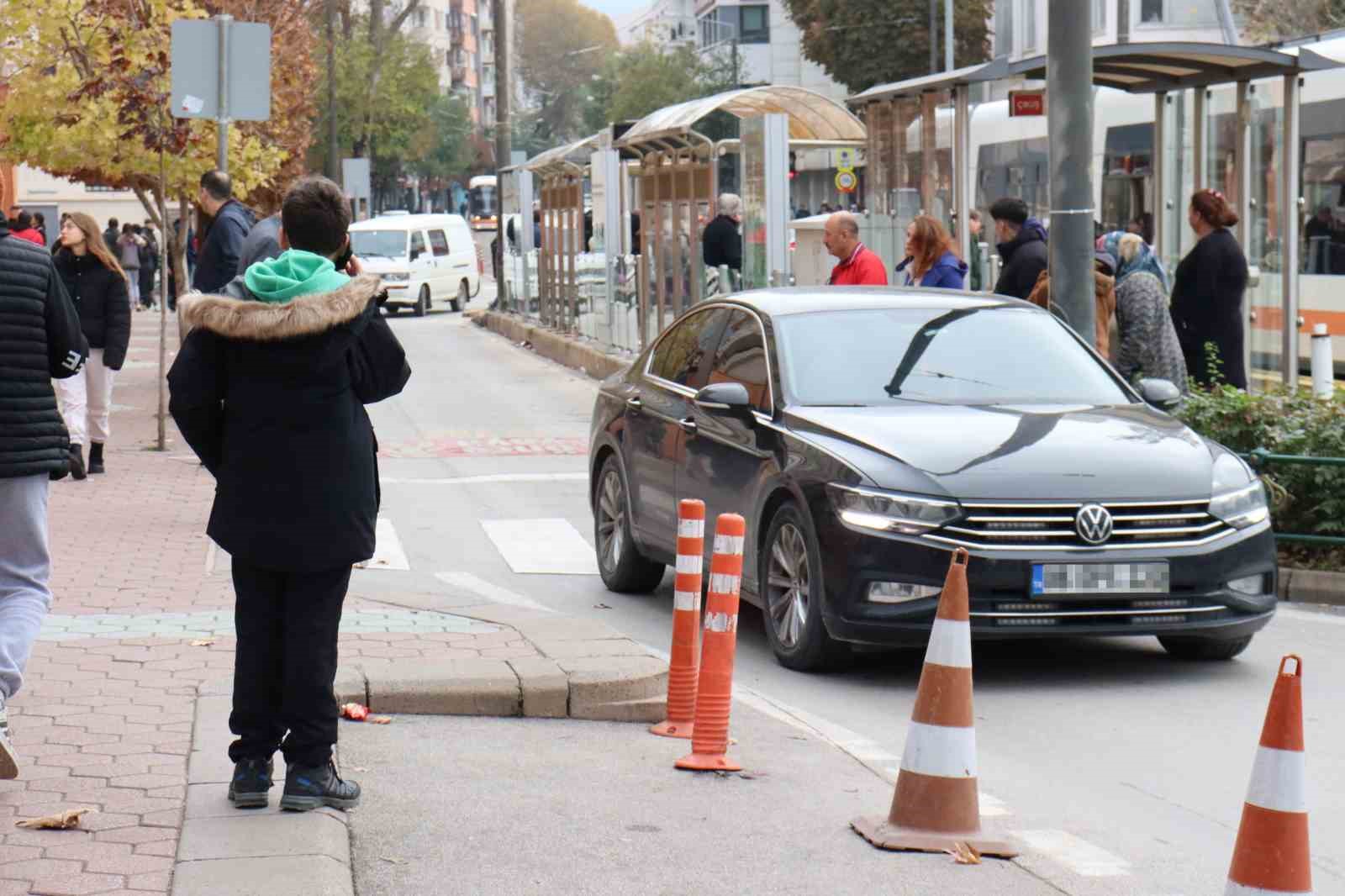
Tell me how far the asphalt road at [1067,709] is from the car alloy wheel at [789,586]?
6.8 inches

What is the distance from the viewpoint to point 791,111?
2223 cm

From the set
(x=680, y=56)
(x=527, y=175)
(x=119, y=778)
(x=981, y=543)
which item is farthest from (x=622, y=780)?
(x=680, y=56)

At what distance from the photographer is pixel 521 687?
7.21 meters

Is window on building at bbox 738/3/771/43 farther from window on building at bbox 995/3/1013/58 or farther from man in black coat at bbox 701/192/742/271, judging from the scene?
man in black coat at bbox 701/192/742/271

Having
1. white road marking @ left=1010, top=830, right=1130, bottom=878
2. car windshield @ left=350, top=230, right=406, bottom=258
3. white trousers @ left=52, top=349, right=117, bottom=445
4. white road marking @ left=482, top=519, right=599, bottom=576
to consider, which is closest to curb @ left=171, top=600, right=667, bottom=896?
white road marking @ left=1010, top=830, right=1130, bottom=878

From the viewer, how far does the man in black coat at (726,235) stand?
21359 millimetres

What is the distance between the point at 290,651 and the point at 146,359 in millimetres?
26473

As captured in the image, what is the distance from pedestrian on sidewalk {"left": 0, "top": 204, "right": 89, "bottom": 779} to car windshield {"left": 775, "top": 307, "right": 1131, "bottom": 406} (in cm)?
364

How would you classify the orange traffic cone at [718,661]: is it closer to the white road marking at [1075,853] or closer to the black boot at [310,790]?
the white road marking at [1075,853]

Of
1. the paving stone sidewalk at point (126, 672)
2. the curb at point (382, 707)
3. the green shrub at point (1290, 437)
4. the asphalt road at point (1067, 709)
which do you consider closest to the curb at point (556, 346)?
the asphalt road at point (1067, 709)

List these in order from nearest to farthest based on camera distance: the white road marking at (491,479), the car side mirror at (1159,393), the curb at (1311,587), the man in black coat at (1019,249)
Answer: the car side mirror at (1159,393) → the curb at (1311,587) → the man in black coat at (1019,249) → the white road marking at (491,479)

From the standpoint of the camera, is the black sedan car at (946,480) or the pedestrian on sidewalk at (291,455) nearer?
the pedestrian on sidewalk at (291,455)

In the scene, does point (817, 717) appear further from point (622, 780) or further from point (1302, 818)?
point (1302, 818)

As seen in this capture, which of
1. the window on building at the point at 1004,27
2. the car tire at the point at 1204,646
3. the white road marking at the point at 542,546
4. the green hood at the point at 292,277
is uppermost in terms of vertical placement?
the window on building at the point at 1004,27
